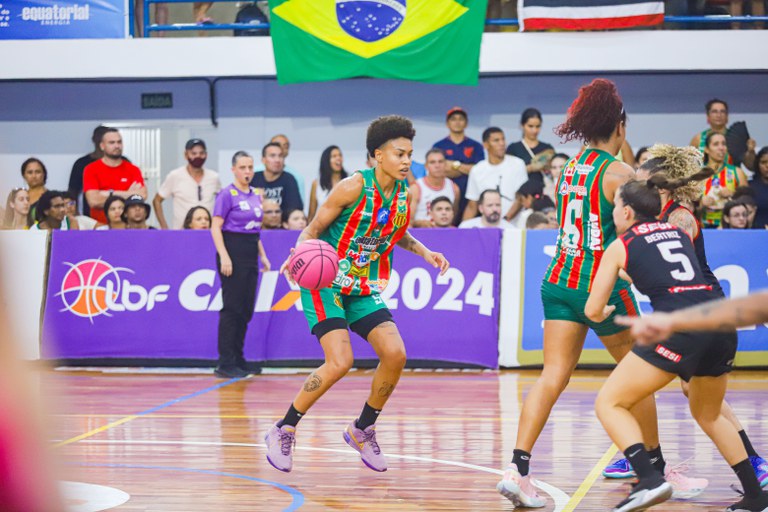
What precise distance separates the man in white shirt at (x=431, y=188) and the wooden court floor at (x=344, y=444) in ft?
8.02

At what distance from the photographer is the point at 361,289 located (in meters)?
6.53

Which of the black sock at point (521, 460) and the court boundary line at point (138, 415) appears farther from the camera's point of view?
the court boundary line at point (138, 415)

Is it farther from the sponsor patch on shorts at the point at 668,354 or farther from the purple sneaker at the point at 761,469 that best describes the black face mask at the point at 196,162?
the sponsor patch on shorts at the point at 668,354

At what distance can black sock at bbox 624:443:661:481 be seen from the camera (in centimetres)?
490

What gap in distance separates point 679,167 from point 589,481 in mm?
1955

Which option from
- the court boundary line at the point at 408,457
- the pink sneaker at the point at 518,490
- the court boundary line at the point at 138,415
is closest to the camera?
the pink sneaker at the point at 518,490

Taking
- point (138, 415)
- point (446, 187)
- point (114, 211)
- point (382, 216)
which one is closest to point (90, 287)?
point (114, 211)

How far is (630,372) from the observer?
16.5ft

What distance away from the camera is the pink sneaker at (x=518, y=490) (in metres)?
5.55

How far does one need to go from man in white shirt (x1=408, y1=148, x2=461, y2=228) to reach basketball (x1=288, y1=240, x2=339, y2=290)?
665 centimetres

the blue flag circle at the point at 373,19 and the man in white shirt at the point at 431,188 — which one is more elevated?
the blue flag circle at the point at 373,19

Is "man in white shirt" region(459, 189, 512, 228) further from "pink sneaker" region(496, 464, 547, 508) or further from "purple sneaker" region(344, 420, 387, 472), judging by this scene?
"pink sneaker" region(496, 464, 547, 508)

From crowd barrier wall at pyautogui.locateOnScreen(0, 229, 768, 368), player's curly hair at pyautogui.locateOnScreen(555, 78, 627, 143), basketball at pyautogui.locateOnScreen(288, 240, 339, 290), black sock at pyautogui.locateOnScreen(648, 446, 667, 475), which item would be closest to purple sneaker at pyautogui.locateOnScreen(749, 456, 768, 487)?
black sock at pyautogui.locateOnScreen(648, 446, 667, 475)

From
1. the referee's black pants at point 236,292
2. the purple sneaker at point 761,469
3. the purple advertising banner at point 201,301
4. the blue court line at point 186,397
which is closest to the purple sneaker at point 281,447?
the purple sneaker at point 761,469
